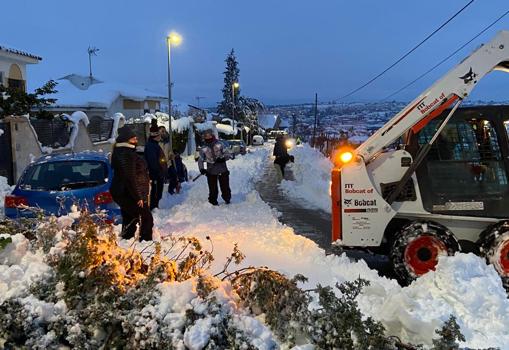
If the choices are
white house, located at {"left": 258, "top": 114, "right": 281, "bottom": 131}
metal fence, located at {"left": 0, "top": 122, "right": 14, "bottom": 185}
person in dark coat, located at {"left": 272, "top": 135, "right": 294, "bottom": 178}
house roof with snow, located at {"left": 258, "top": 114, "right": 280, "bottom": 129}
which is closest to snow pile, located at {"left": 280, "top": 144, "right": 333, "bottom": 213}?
person in dark coat, located at {"left": 272, "top": 135, "right": 294, "bottom": 178}

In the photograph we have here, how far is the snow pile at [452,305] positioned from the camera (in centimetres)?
319

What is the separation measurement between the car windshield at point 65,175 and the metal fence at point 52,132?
9109mm

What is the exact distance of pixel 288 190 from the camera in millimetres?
16422

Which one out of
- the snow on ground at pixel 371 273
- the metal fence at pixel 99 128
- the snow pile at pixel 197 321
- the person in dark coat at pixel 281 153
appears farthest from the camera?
the metal fence at pixel 99 128

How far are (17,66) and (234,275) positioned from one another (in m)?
24.7

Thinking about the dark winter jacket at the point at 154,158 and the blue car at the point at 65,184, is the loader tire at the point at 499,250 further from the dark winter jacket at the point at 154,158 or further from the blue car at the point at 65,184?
the dark winter jacket at the point at 154,158

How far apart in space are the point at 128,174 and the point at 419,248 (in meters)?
3.82

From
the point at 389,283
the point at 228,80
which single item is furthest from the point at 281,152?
the point at 228,80

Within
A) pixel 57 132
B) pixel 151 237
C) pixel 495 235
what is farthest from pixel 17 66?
pixel 495 235

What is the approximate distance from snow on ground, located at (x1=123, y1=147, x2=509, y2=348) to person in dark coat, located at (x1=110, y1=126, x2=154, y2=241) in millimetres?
1065

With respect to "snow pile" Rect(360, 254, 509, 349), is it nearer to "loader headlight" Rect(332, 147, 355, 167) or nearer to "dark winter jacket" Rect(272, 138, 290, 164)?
"loader headlight" Rect(332, 147, 355, 167)

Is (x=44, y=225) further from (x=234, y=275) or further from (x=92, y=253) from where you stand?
(x=234, y=275)

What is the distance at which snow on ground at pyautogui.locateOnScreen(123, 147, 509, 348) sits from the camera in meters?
3.36

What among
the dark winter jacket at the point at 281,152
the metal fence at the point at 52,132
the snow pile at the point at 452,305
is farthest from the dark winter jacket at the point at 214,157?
the snow pile at the point at 452,305
